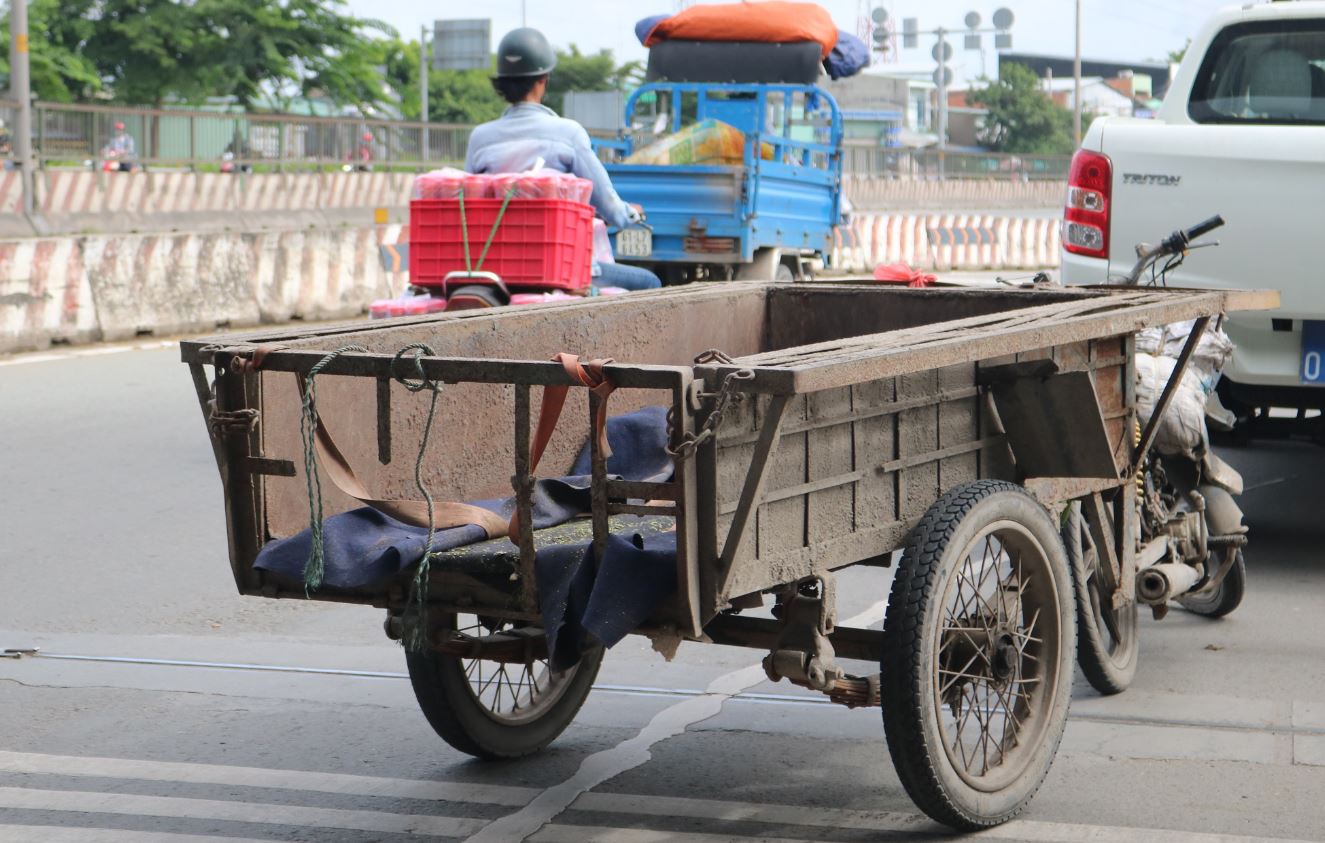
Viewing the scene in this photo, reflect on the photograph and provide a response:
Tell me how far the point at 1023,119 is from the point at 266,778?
84.9 metres

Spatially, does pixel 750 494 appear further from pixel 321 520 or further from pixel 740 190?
pixel 740 190

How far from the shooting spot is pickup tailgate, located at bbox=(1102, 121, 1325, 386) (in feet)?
21.3

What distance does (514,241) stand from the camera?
314 inches

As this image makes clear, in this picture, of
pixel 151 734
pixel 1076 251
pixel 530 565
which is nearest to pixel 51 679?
pixel 151 734

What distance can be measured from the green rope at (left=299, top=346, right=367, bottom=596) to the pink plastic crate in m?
4.23

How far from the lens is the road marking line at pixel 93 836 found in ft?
13.3

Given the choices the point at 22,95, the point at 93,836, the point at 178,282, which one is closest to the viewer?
the point at 93,836

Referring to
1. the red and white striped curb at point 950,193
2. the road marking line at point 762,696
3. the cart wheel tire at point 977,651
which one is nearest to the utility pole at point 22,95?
the road marking line at point 762,696

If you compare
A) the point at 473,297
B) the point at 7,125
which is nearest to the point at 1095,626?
the point at 473,297

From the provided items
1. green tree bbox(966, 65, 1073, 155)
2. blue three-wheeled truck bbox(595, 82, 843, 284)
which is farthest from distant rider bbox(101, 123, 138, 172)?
green tree bbox(966, 65, 1073, 155)

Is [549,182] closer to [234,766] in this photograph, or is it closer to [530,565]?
[234,766]

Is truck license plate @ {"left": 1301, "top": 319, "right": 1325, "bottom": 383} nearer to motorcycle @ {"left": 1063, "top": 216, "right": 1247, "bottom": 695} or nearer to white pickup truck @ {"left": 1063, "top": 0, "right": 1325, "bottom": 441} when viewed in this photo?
white pickup truck @ {"left": 1063, "top": 0, "right": 1325, "bottom": 441}

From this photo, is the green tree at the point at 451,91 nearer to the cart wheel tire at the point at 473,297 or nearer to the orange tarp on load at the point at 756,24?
the orange tarp on load at the point at 756,24

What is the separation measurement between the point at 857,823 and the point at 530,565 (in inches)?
43.4
